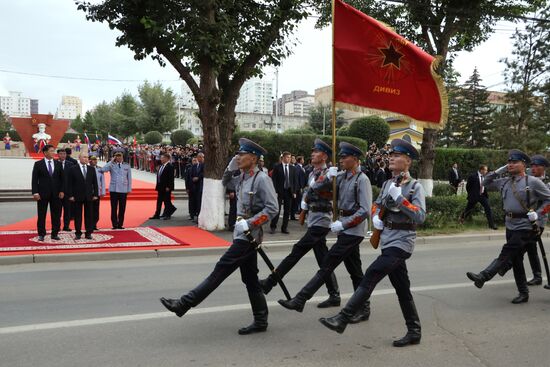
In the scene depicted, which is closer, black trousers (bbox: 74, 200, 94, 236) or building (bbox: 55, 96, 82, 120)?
black trousers (bbox: 74, 200, 94, 236)

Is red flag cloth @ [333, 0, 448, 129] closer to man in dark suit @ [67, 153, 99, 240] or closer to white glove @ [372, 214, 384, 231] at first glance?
white glove @ [372, 214, 384, 231]

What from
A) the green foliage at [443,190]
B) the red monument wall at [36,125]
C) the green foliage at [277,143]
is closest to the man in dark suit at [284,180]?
the green foliage at [443,190]

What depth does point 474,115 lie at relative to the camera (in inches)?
1965

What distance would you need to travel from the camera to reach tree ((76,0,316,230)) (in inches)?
420

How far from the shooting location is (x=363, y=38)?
7074 mm

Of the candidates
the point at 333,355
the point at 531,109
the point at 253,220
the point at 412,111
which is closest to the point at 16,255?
the point at 253,220

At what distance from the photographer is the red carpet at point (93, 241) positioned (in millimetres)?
9382

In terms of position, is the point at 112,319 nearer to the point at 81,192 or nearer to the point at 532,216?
the point at 532,216

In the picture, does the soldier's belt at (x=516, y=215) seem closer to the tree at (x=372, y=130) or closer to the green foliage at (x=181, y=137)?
the tree at (x=372, y=130)

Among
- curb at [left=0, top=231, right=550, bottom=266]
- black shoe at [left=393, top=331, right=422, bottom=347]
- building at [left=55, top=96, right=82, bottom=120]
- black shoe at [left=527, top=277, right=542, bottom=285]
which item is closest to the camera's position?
black shoe at [left=393, top=331, right=422, bottom=347]

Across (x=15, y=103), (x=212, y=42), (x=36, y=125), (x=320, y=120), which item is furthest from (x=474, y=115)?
(x=15, y=103)

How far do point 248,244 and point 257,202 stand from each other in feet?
1.54

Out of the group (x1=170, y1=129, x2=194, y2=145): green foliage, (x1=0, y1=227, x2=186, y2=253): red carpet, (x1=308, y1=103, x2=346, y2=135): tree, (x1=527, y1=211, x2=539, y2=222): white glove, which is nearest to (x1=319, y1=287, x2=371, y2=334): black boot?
(x1=527, y1=211, x2=539, y2=222): white glove

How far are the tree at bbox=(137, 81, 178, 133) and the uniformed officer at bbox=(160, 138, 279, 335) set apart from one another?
1995 inches
